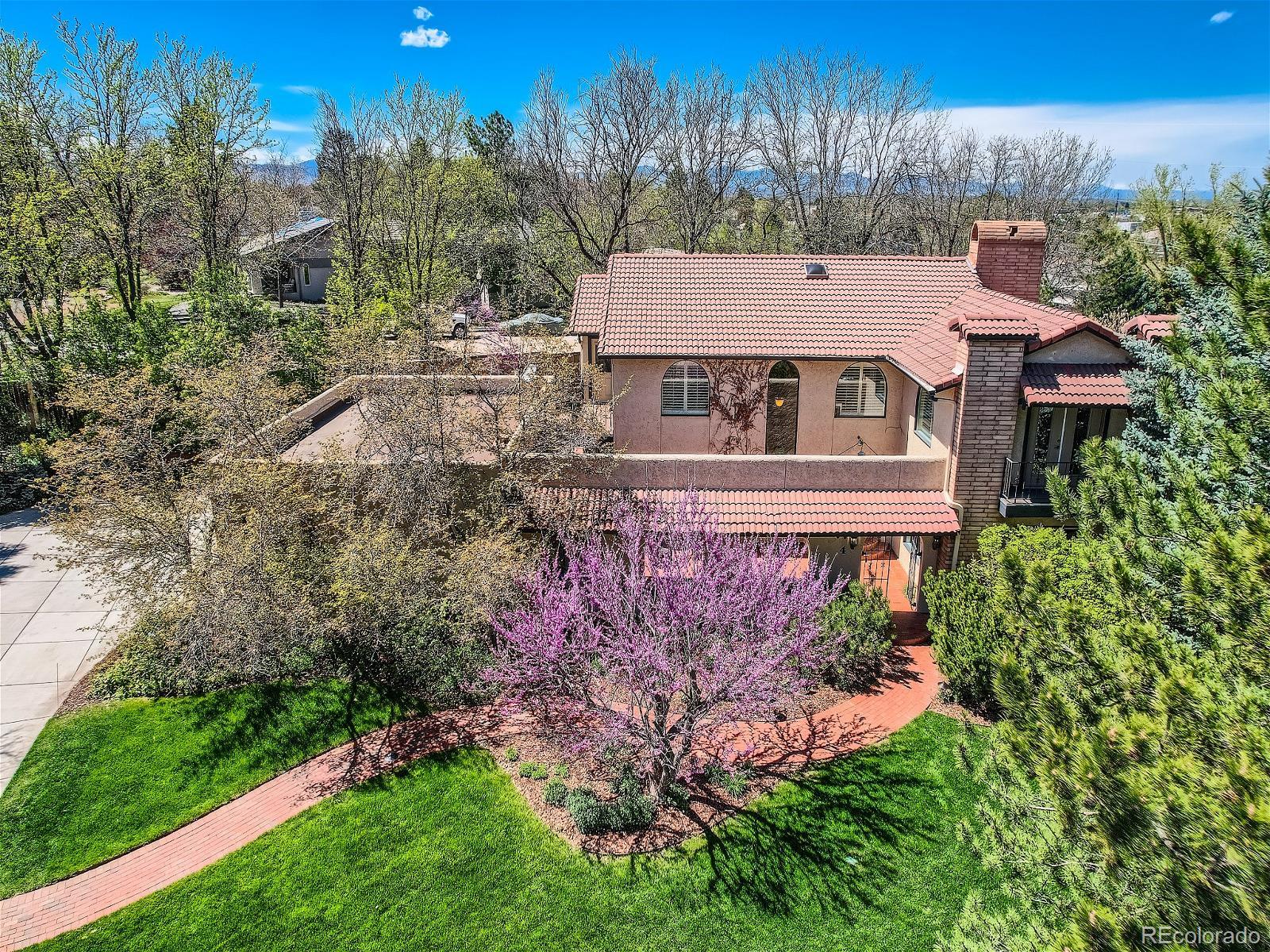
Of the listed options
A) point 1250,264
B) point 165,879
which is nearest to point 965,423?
point 1250,264

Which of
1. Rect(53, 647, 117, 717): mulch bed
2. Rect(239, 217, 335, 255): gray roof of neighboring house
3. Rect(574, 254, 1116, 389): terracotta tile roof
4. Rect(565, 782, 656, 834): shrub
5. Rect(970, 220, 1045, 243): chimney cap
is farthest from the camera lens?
Rect(239, 217, 335, 255): gray roof of neighboring house

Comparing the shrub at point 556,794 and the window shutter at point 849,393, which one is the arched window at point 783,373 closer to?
the window shutter at point 849,393

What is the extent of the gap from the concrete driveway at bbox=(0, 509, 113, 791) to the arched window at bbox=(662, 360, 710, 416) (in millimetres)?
11834

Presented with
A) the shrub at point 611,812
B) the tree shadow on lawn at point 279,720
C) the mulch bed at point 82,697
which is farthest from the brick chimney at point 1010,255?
the mulch bed at point 82,697

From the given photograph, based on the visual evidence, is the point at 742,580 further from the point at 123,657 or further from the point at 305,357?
the point at 305,357

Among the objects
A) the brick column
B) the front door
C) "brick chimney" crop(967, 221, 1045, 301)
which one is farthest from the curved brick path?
"brick chimney" crop(967, 221, 1045, 301)

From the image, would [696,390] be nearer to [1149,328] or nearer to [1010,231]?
[1010,231]

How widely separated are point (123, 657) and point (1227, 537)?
15948mm

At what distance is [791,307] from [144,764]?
51.7 ft

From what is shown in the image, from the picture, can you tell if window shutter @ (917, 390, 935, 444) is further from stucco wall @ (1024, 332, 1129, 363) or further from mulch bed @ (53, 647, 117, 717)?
mulch bed @ (53, 647, 117, 717)

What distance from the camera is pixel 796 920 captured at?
30.6 feet

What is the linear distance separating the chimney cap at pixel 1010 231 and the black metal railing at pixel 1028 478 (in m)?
6.18

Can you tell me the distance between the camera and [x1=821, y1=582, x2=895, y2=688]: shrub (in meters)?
13.6

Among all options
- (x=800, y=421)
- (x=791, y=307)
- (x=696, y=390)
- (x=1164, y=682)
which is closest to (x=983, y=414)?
(x=800, y=421)
